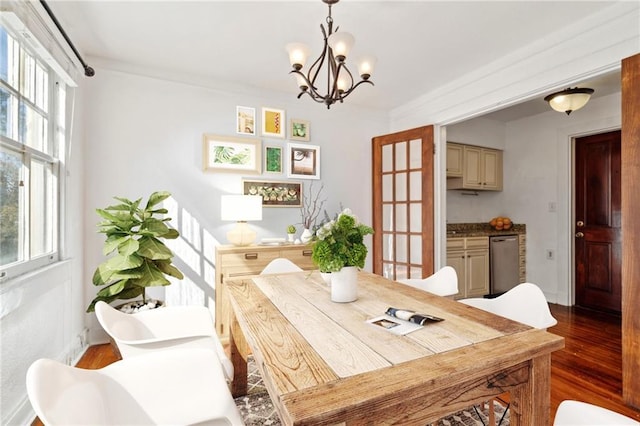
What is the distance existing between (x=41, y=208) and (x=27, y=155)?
1.37ft

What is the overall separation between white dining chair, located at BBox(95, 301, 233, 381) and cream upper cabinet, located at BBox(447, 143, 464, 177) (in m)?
3.69

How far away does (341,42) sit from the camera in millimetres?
1676

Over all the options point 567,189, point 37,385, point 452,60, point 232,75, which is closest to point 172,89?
point 232,75

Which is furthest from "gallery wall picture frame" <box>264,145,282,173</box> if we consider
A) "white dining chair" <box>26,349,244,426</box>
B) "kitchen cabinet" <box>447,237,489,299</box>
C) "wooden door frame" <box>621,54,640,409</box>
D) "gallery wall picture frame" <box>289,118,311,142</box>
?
"wooden door frame" <box>621,54,640,409</box>

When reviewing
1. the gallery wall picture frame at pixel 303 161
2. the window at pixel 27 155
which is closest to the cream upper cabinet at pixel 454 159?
the gallery wall picture frame at pixel 303 161

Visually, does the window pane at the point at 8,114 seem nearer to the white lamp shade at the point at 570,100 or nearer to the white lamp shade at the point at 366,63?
the white lamp shade at the point at 366,63

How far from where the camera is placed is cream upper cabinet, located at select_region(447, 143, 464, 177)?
4309 mm

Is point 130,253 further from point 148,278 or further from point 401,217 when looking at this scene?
point 401,217

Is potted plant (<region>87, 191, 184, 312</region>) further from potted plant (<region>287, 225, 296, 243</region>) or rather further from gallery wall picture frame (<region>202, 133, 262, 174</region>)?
potted plant (<region>287, 225, 296, 243</region>)

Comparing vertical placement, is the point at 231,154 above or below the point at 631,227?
above

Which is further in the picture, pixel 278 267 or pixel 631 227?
pixel 278 267

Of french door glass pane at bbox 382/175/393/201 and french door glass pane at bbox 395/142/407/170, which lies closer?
french door glass pane at bbox 395/142/407/170

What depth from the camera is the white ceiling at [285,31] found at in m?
2.06

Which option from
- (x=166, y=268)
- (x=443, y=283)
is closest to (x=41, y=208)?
(x=166, y=268)
